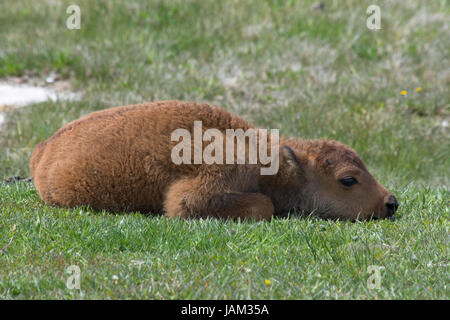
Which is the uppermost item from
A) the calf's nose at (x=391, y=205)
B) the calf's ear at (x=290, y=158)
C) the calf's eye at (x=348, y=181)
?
the calf's ear at (x=290, y=158)

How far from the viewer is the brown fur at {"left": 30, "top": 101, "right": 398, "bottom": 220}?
19.8 ft

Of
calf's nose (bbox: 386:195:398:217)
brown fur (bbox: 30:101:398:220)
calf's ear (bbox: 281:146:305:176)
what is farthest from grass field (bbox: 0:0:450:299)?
calf's ear (bbox: 281:146:305:176)

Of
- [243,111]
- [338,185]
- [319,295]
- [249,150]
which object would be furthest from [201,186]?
[243,111]

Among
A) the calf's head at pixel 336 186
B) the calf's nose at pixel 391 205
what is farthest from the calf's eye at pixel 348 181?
the calf's nose at pixel 391 205

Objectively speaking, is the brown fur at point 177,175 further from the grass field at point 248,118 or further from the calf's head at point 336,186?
the grass field at point 248,118

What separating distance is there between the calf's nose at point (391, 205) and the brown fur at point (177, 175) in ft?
0.11

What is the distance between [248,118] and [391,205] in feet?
16.3

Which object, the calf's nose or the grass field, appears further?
the calf's nose

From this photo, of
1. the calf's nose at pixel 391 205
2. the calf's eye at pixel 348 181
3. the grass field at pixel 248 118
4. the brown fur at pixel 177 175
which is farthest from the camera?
the calf's eye at pixel 348 181

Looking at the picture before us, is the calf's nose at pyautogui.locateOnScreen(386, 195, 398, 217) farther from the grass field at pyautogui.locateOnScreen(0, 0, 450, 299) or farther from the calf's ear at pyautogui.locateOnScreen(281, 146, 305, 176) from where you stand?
the calf's ear at pyautogui.locateOnScreen(281, 146, 305, 176)

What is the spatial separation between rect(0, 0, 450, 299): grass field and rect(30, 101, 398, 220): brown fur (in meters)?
0.26

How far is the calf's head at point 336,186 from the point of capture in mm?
6219
